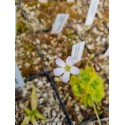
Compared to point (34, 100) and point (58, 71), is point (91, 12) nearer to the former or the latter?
point (58, 71)

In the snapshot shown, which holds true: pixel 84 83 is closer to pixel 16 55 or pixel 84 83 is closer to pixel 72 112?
pixel 72 112

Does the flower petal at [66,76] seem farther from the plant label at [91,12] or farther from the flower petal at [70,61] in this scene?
the plant label at [91,12]

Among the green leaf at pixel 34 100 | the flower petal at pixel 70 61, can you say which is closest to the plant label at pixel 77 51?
the flower petal at pixel 70 61

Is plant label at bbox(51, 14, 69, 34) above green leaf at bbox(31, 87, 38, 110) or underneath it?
above

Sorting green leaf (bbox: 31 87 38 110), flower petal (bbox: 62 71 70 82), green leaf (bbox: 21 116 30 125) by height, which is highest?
flower petal (bbox: 62 71 70 82)

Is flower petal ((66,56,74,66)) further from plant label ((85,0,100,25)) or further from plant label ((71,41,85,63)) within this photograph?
plant label ((85,0,100,25))

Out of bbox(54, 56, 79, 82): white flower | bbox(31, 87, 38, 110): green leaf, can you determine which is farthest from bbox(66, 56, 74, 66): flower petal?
bbox(31, 87, 38, 110): green leaf

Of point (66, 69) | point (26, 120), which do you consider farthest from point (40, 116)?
point (66, 69)
